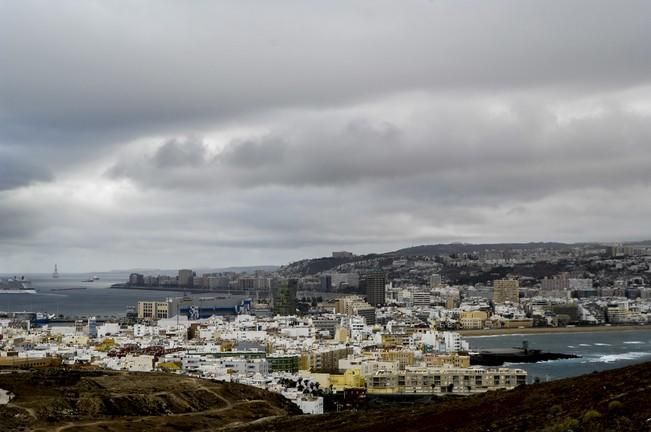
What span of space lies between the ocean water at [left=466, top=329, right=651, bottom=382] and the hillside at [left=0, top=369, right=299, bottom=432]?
79.9ft

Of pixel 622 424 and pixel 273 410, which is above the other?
pixel 622 424

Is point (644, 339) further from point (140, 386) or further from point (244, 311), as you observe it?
point (140, 386)

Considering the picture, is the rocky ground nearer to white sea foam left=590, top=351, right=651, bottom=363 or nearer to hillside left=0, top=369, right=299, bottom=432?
hillside left=0, top=369, right=299, bottom=432

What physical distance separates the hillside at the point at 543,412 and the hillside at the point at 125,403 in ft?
30.1

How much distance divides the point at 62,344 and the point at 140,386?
3987cm

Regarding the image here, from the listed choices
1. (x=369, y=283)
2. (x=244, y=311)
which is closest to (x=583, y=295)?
(x=369, y=283)

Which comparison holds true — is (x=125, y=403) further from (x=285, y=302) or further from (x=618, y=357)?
(x=285, y=302)

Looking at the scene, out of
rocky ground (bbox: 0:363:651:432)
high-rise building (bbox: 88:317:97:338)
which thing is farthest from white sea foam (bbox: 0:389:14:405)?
high-rise building (bbox: 88:317:97:338)

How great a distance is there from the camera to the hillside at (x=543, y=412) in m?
15.1

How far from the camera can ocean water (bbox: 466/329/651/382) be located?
226 ft

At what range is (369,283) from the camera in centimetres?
16738

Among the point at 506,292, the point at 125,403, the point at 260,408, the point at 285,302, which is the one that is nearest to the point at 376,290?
the point at 506,292

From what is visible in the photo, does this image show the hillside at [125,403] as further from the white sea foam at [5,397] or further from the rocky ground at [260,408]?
the white sea foam at [5,397]

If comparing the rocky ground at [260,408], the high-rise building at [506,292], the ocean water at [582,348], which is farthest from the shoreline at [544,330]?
the rocky ground at [260,408]
